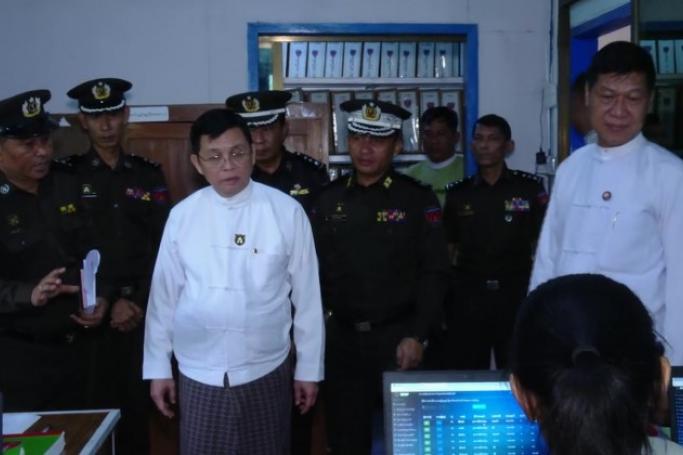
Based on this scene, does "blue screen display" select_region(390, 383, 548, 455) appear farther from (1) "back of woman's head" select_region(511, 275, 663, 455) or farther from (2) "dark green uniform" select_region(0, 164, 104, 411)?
(2) "dark green uniform" select_region(0, 164, 104, 411)

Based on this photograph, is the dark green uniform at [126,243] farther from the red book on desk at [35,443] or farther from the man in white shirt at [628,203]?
the man in white shirt at [628,203]

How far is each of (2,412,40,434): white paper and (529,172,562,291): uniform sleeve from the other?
147cm

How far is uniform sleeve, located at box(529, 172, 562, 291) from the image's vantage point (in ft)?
7.54

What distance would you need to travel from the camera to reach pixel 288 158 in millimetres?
3250

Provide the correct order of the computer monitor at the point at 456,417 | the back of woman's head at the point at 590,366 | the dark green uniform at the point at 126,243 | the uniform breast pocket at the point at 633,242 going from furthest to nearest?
the dark green uniform at the point at 126,243 < the uniform breast pocket at the point at 633,242 < the computer monitor at the point at 456,417 < the back of woman's head at the point at 590,366

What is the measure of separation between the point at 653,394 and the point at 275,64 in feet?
14.1

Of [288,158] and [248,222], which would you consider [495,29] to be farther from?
[248,222]

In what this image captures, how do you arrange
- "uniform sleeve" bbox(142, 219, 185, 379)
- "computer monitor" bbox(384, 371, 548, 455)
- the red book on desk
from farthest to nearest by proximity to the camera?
"uniform sleeve" bbox(142, 219, 185, 379)
the red book on desk
"computer monitor" bbox(384, 371, 548, 455)

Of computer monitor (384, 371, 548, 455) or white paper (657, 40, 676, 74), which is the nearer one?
computer monitor (384, 371, 548, 455)

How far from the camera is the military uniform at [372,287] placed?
2.78m

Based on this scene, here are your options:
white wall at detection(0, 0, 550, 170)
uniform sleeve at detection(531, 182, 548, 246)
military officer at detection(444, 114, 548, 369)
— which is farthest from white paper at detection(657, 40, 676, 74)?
uniform sleeve at detection(531, 182, 548, 246)

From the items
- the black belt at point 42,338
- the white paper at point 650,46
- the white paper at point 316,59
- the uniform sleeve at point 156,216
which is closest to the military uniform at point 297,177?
the uniform sleeve at point 156,216

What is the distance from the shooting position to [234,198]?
232 cm

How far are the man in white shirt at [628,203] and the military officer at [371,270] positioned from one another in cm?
69
